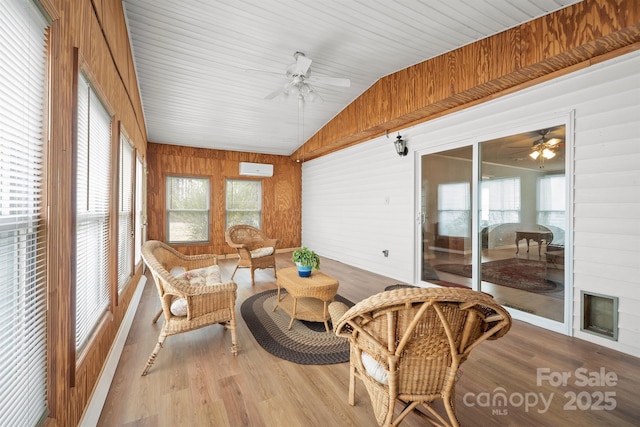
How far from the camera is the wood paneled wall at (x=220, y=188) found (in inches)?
247

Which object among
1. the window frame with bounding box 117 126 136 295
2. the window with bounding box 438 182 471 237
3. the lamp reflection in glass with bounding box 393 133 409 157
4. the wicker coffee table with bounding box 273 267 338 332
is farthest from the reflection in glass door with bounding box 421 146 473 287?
the window frame with bounding box 117 126 136 295

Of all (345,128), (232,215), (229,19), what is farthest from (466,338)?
(232,215)

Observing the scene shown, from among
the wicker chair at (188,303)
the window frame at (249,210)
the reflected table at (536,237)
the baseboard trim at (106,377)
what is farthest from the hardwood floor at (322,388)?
the window frame at (249,210)

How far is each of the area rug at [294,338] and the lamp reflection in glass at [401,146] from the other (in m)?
3.05

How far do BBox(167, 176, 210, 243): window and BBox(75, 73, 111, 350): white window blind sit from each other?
4513mm

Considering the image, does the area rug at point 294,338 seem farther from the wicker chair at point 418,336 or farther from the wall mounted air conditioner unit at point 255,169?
the wall mounted air conditioner unit at point 255,169

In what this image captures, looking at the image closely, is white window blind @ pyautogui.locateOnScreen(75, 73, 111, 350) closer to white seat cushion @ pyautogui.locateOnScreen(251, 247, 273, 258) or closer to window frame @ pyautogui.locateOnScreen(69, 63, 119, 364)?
window frame @ pyautogui.locateOnScreen(69, 63, 119, 364)

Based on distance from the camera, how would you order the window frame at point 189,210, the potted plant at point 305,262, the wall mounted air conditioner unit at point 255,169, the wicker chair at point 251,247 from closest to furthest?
1. the potted plant at point 305,262
2. the wicker chair at point 251,247
3. the window frame at point 189,210
4. the wall mounted air conditioner unit at point 255,169

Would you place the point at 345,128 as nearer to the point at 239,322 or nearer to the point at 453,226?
the point at 453,226

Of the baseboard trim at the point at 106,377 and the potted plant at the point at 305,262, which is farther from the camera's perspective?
the potted plant at the point at 305,262

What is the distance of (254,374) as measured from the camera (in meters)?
2.06

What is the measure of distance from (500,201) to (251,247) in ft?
13.0

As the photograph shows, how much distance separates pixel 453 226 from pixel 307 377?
299cm

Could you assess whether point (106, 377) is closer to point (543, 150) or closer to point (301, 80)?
point (301, 80)
